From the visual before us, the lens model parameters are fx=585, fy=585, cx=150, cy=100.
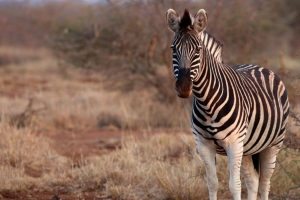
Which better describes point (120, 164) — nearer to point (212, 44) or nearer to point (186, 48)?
point (212, 44)

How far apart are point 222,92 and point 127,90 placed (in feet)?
26.0

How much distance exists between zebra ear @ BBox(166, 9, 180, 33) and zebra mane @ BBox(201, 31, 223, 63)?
0.37 m

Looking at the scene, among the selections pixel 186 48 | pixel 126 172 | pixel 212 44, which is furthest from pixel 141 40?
pixel 186 48

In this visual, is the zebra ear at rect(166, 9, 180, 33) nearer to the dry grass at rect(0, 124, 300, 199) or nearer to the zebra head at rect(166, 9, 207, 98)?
the zebra head at rect(166, 9, 207, 98)

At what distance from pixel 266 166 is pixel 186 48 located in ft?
6.11

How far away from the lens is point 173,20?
459 cm

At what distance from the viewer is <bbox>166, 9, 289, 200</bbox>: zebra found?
4469mm

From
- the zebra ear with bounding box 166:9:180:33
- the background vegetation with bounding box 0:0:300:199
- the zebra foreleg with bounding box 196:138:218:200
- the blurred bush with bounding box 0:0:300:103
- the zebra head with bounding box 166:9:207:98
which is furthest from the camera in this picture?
the blurred bush with bounding box 0:0:300:103

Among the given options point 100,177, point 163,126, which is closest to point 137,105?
point 163,126

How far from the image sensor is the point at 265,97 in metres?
5.38

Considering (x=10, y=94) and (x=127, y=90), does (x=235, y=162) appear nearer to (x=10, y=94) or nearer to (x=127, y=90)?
(x=127, y=90)

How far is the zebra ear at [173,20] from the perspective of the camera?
15.0 ft

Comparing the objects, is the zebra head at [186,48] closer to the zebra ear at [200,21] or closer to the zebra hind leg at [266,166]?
the zebra ear at [200,21]

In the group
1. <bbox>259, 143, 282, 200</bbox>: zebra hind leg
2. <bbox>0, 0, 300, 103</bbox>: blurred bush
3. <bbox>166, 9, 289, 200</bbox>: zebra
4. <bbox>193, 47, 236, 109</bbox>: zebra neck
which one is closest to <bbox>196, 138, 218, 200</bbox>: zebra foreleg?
<bbox>166, 9, 289, 200</bbox>: zebra
